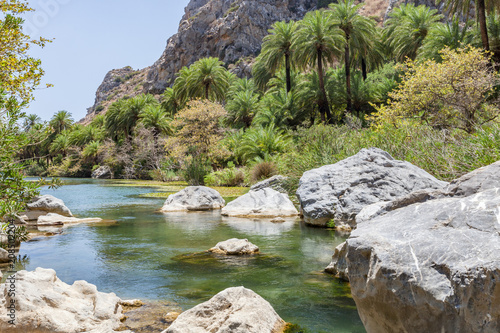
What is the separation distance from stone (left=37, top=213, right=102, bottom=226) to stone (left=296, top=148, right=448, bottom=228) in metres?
6.84

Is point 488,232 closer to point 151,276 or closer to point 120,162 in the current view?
point 151,276

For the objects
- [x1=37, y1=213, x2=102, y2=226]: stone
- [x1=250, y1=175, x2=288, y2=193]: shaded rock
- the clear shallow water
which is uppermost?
[x1=250, y1=175, x2=288, y2=193]: shaded rock

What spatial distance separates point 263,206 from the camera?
44.2 ft

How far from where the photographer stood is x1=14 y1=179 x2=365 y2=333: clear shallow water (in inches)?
194

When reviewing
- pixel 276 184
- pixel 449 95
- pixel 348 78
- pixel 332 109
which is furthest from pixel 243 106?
pixel 449 95

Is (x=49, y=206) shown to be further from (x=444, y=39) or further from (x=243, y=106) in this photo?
(x=243, y=106)

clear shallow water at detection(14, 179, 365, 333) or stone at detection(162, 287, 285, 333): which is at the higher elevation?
stone at detection(162, 287, 285, 333)

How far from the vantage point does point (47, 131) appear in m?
5.04

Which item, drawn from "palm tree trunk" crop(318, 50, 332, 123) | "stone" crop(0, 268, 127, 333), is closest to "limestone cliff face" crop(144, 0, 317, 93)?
"palm tree trunk" crop(318, 50, 332, 123)

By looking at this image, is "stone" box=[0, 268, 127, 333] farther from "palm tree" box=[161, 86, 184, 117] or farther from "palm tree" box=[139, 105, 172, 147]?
"palm tree" box=[161, 86, 184, 117]

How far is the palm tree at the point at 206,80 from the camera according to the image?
3850cm

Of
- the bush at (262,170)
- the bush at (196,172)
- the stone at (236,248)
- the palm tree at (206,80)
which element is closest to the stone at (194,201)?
the bush at (262,170)

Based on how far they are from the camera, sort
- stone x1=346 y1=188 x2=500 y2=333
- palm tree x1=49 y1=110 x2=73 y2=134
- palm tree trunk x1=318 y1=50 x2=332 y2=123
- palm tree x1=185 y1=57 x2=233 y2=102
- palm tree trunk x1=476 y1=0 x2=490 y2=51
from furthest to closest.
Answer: palm tree x1=49 y1=110 x2=73 y2=134 → palm tree x1=185 y1=57 x2=233 y2=102 → palm tree trunk x1=318 y1=50 x2=332 y2=123 → palm tree trunk x1=476 y1=0 x2=490 y2=51 → stone x1=346 y1=188 x2=500 y2=333

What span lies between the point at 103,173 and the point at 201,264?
46068mm
